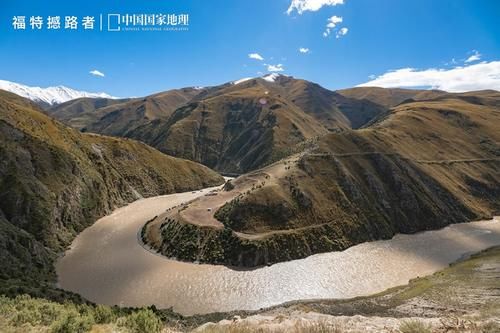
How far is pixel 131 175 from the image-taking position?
383ft

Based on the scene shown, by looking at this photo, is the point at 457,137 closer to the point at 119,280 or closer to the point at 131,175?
the point at 131,175

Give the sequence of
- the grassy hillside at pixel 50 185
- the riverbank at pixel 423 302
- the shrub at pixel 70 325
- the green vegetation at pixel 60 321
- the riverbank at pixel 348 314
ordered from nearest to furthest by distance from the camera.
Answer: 1. the shrub at pixel 70 325
2. the green vegetation at pixel 60 321
3. the riverbank at pixel 348 314
4. the riverbank at pixel 423 302
5. the grassy hillside at pixel 50 185

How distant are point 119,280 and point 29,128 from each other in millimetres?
55870

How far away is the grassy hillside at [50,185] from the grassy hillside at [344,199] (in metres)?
18.0

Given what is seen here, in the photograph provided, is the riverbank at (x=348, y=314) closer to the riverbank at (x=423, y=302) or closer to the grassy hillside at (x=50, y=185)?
the riverbank at (x=423, y=302)

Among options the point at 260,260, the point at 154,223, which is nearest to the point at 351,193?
the point at 260,260

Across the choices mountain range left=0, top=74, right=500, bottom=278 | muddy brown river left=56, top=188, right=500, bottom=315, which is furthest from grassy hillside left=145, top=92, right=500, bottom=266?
muddy brown river left=56, top=188, right=500, bottom=315

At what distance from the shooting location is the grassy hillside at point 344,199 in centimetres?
6356

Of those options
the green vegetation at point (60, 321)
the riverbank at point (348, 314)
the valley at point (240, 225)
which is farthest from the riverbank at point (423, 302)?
the green vegetation at point (60, 321)

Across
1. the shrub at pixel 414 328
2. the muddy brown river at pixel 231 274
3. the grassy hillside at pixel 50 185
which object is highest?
the shrub at pixel 414 328

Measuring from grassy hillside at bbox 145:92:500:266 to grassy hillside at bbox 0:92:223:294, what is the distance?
1797 centimetres

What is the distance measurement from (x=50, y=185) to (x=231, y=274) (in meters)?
43.8

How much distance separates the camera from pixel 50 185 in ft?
238

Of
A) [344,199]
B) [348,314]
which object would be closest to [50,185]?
[344,199]
